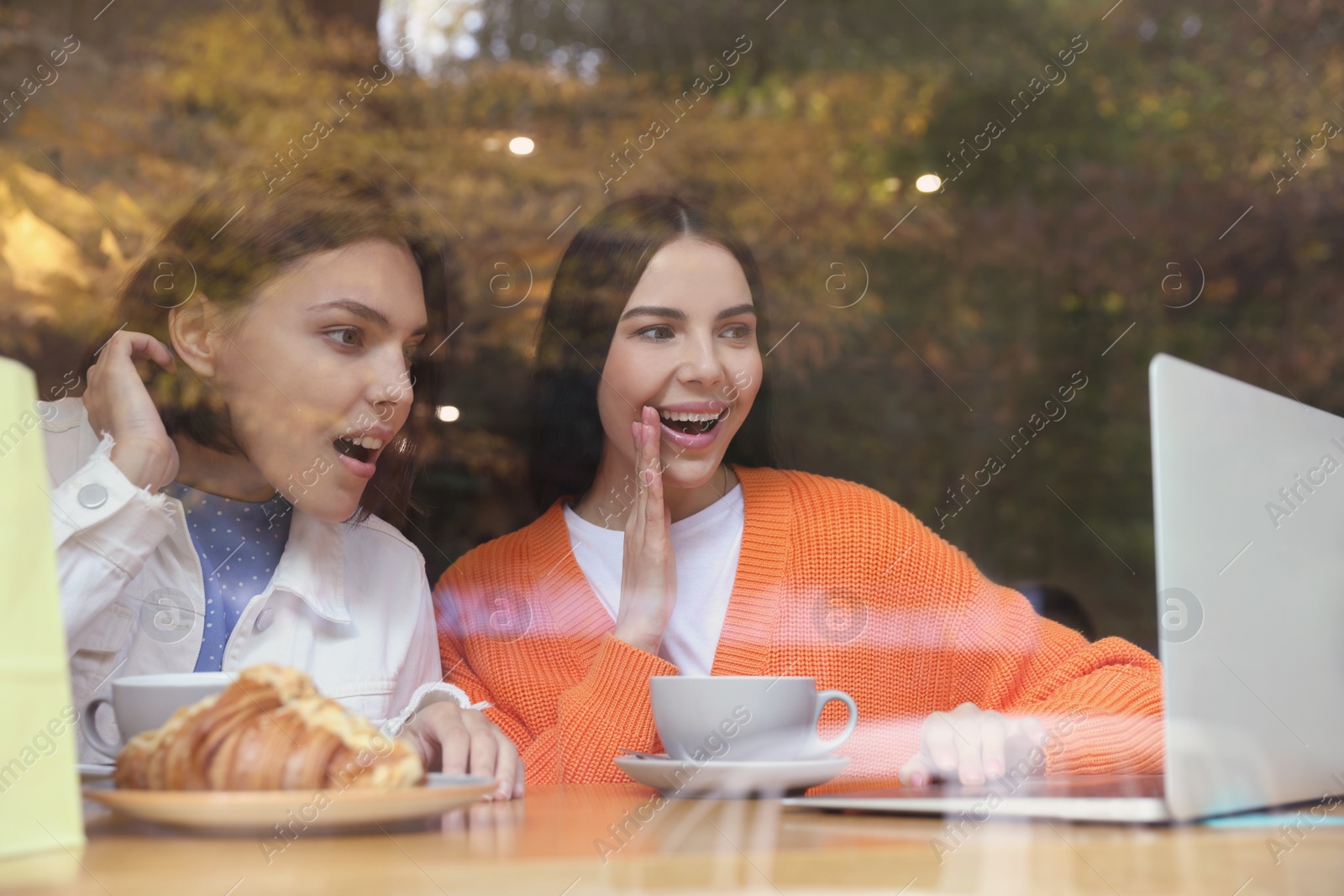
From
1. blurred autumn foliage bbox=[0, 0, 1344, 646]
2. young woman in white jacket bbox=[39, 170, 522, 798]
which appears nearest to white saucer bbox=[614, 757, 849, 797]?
young woman in white jacket bbox=[39, 170, 522, 798]

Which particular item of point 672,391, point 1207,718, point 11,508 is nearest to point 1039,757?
point 1207,718

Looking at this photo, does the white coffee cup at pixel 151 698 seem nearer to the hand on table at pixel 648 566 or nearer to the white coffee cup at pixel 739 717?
the white coffee cup at pixel 739 717

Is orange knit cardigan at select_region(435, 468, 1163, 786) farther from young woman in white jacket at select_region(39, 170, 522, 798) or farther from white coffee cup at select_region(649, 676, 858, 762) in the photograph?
white coffee cup at select_region(649, 676, 858, 762)

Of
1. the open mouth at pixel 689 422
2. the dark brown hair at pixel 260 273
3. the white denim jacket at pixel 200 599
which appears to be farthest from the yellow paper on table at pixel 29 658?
the open mouth at pixel 689 422

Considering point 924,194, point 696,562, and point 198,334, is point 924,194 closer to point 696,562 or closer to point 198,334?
point 696,562

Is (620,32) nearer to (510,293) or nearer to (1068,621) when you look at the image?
(510,293)

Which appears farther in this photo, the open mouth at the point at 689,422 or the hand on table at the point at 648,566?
the open mouth at the point at 689,422

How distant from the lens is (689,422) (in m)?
1.03

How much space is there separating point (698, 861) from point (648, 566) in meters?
0.55

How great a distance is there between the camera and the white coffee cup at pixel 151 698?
0.44 meters

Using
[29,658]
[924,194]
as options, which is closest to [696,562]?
[29,658]

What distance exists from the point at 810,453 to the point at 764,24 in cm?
84

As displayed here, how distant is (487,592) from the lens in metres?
1.01

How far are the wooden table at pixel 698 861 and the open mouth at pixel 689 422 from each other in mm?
567
